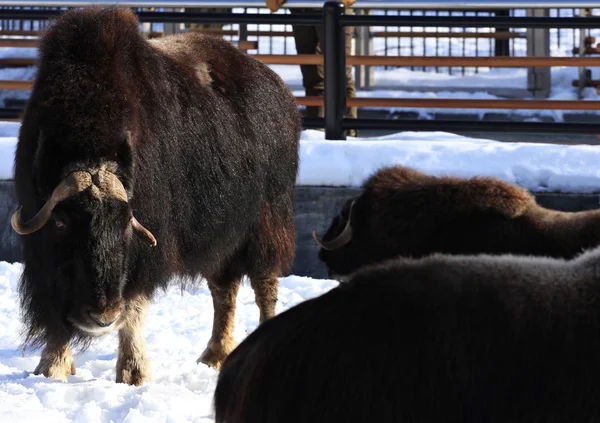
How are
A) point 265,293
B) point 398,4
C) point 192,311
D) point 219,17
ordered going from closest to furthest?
point 265,293
point 192,311
point 219,17
point 398,4

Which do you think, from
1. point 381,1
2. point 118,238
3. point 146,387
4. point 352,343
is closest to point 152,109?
point 118,238

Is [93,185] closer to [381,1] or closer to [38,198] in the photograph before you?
[38,198]

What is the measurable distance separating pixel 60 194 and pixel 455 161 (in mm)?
2974

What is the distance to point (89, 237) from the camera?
3.40 m

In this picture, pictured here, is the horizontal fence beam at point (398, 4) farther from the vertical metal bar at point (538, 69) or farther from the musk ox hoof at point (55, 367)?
the vertical metal bar at point (538, 69)

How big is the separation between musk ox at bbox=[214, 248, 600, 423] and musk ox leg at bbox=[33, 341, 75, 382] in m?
2.15

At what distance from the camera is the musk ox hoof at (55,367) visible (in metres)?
3.96

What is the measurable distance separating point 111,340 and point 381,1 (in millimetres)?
3276

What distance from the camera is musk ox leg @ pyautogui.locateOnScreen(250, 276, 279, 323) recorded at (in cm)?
477

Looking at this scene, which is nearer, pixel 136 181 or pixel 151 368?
pixel 136 181

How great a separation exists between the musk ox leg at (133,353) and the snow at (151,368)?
5cm

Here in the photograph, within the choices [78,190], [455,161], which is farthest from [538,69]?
[78,190]

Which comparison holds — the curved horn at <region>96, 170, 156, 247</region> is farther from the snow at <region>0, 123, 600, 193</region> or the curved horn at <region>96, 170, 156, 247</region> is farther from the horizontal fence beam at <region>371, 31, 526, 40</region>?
the horizontal fence beam at <region>371, 31, 526, 40</region>

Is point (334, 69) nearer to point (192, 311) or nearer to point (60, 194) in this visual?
point (192, 311)
